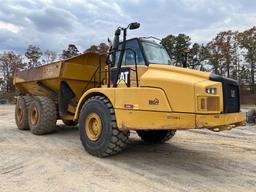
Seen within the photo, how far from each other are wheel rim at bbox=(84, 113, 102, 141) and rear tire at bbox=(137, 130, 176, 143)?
1.92m

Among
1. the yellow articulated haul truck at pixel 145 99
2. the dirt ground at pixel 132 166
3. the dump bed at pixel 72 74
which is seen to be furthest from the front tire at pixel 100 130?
the dump bed at pixel 72 74

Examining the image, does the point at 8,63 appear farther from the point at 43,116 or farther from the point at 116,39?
the point at 116,39

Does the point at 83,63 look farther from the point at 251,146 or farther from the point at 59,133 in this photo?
the point at 251,146

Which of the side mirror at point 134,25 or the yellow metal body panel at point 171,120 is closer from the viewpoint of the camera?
the yellow metal body panel at point 171,120

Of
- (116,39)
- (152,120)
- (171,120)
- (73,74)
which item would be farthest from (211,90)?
(73,74)

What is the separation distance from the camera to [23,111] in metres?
11.5

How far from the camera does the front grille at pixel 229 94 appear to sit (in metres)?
5.93

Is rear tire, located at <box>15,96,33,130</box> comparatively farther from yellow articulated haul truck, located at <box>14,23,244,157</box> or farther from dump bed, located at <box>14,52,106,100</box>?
yellow articulated haul truck, located at <box>14,23,244,157</box>

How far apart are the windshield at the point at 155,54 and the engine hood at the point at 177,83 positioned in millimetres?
700

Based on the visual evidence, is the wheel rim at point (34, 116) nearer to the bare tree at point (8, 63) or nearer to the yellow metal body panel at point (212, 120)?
the yellow metal body panel at point (212, 120)

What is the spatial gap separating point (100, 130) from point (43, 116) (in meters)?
3.61

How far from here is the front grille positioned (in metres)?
5.93

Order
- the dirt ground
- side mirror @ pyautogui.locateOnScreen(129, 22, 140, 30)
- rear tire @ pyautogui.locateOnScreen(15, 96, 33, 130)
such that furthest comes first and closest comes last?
rear tire @ pyautogui.locateOnScreen(15, 96, 33, 130) < side mirror @ pyautogui.locateOnScreen(129, 22, 140, 30) < the dirt ground

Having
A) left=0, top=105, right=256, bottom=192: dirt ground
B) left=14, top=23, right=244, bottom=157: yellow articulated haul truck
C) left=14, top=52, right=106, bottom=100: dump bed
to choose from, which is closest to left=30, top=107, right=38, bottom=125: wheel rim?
left=14, top=52, right=106, bottom=100: dump bed
